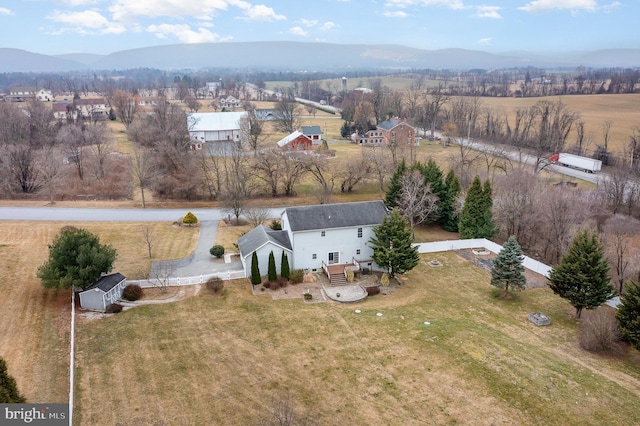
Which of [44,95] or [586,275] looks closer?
[586,275]

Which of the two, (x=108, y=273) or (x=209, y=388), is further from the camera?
(x=108, y=273)

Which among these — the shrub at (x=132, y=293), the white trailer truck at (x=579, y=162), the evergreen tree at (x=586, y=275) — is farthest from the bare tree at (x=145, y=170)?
the white trailer truck at (x=579, y=162)

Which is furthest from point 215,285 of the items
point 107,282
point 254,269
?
point 107,282

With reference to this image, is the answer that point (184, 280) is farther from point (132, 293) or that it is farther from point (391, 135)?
point (391, 135)

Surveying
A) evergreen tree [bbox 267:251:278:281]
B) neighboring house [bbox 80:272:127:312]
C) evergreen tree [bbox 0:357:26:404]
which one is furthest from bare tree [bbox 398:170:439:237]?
evergreen tree [bbox 0:357:26:404]

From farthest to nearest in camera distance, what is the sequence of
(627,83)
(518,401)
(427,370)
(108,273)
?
(627,83), (108,273), (427,370), (518,401)

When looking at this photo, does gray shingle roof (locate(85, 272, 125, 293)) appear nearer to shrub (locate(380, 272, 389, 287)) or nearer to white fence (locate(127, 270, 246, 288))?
white fence (locate(127, 270, 246, 288))

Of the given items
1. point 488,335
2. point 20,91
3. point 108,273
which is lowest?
point 488,335

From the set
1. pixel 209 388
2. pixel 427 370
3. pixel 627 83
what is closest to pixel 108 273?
pixel 209 388

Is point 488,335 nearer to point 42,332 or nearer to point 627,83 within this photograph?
point 42,332
